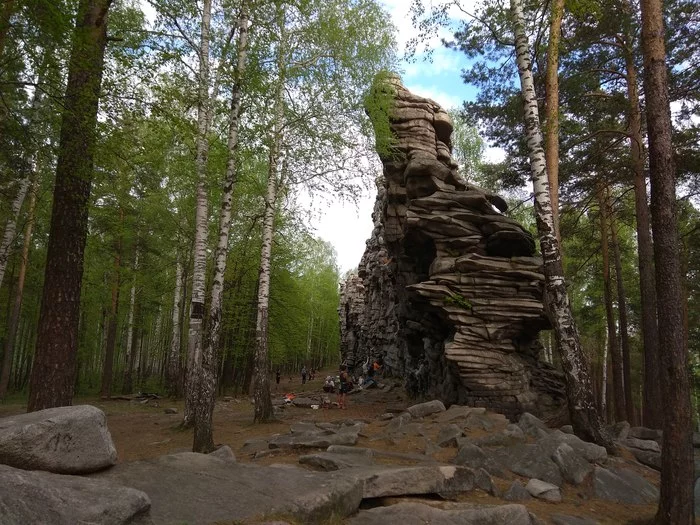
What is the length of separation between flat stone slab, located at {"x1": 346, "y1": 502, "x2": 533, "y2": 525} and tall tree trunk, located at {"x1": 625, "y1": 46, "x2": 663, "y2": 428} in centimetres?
1017

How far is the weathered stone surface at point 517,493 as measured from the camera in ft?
21.5

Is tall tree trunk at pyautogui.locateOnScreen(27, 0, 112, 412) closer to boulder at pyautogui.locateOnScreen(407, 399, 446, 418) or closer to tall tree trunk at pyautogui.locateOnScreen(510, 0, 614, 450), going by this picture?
boulder at pyautogui.locateOnScreen(407, 399, 446, 418)

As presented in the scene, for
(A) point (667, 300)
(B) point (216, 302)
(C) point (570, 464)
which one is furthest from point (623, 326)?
(B) point (216, 302)

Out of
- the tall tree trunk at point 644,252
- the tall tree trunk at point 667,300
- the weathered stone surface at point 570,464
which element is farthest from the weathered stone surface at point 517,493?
the tall tree trunk at point 644,252

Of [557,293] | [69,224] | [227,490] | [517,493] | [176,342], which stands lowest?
[517,493]

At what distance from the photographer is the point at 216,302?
9602 mm

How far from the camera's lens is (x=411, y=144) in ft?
62.4

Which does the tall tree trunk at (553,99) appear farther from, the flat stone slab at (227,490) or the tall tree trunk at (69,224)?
the tall tree trunk at (69,224)

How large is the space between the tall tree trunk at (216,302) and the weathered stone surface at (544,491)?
20.6 ft

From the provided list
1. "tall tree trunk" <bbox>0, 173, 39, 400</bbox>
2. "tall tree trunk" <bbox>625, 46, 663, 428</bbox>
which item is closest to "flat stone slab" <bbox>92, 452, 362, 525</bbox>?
"tall tree trunk" <bbox>625, 46, 663, 428</bbox>

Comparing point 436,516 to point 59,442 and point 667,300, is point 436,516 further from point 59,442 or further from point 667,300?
point 667,300

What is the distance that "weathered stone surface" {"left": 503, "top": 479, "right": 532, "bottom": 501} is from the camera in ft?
21.5

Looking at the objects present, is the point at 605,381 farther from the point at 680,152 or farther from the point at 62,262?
the point at 62,262

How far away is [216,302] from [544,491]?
7.29 meters
